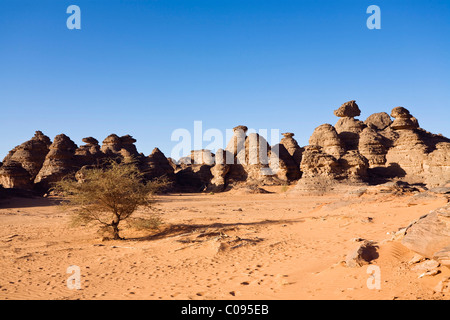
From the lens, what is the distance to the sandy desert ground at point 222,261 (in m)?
5.65

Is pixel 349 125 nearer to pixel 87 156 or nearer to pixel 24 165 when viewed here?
pixel 87 156

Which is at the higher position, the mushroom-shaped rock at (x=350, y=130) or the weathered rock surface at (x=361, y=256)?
the mushroom-shaped rock at (x=350, y=130)

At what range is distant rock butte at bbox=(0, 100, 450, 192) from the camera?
3042 centimetres

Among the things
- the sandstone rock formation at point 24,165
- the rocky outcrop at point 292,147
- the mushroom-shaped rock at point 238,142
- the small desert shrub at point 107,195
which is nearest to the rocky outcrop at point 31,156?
the sandstone rock formation at point 24,165

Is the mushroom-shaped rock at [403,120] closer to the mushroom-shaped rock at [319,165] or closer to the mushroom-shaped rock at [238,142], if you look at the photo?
the mushroom-shaped rock at [319,165]

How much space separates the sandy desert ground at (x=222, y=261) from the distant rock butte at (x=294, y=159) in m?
12.6

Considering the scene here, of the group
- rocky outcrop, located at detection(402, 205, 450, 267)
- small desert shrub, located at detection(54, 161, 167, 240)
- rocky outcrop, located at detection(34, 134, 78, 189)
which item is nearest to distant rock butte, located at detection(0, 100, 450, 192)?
rocky outcrop, located at detection(34, 134, 78, 189)

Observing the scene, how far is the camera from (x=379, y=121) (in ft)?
163

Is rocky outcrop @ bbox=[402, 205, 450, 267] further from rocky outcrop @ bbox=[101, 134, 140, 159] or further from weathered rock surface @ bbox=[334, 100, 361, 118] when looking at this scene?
rocky outcrop @ bbox=[101, 134, 140, 159]

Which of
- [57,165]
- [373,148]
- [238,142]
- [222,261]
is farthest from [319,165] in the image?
[57,165]

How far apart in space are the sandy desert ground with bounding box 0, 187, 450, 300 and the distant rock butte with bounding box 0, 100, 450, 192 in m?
12.6

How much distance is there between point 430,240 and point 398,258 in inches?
30.5
